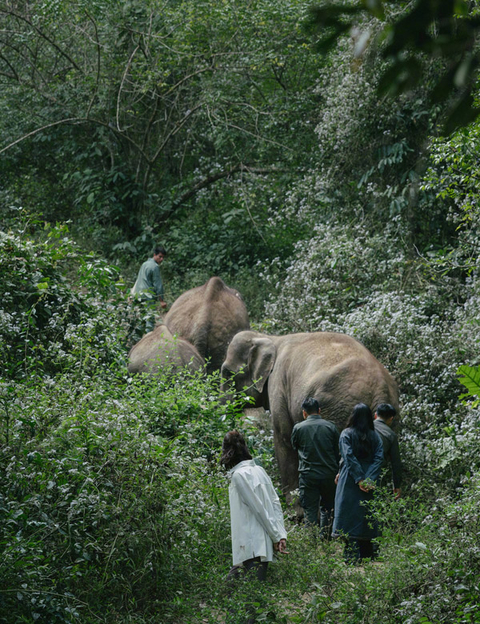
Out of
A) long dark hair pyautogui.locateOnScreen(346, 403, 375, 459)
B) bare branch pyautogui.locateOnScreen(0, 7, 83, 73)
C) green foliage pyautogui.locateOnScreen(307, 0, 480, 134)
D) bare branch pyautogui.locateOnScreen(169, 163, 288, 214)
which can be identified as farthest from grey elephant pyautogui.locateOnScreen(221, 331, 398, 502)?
bare branch pyautogui.locateOnScreen(0, 7, 83, 73)

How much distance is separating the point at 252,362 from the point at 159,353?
3.91 ft

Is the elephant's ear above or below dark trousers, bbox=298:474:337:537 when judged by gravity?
above

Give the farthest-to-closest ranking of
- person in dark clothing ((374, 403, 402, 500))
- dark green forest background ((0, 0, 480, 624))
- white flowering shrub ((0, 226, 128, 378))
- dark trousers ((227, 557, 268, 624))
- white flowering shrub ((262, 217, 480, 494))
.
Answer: white flowering shrub ((262, 217, 480, 494)) → white flowering shrub ((0, 226, 128, 378)) → person in dark clothing ((374, 403, 402, 500)) → dark trousers ((227, 557, 268, 624)) → dark green forest background ((0, 0, 480, 624))

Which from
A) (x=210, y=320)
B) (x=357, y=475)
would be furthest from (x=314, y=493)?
(x=210, y=320)

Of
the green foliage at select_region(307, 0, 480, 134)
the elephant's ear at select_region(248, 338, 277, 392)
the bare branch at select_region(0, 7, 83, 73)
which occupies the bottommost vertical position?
the elephant's ear at select_region(248, 338, 277, 392)

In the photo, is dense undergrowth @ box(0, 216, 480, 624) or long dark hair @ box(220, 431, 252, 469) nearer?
dense undergrowth @ box(0, 216, 480, 624)

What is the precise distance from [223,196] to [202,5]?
4.35 metres

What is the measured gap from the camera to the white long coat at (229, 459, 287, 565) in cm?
577

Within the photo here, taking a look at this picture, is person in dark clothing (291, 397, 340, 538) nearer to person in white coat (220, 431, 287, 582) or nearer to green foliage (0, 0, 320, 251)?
person in white coat (220, 431, 287, 582)

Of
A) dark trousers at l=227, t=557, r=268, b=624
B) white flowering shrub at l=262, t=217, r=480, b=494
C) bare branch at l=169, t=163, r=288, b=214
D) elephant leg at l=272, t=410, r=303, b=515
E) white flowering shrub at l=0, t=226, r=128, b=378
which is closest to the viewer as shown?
dark trousers at l=227, t=557, r=268, b=624

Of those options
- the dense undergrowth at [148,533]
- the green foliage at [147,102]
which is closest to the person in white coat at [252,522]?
the dense undergrowth at [148,533]

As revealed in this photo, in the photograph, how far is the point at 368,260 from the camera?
13266 millimetres

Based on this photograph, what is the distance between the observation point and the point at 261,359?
984cm

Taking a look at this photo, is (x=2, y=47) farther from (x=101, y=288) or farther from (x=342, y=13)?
(x=342, y=13)
